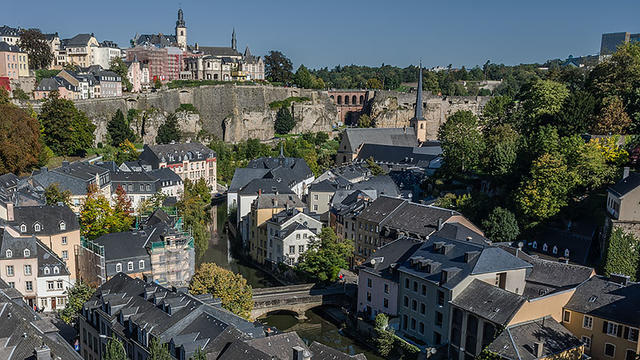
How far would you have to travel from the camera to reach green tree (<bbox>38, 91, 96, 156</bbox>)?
59.1 meters

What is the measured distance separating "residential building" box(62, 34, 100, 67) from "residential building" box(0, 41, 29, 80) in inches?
701

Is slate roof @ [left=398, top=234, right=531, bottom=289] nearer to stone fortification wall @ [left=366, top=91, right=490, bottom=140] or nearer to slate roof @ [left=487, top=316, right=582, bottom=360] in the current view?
slate roof @ [left=487, top=316, right=582, bottom=360]

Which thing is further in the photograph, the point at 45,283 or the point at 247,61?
the point at 247,61

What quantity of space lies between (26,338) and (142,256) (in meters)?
13.6

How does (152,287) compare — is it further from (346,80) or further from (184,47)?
(346,80)

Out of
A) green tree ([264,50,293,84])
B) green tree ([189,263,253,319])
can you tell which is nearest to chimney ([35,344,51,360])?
green tree ([189,263,253,319])

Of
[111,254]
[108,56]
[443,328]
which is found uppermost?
[108,56]

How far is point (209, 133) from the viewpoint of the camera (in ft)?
287

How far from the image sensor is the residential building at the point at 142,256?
33438 mm

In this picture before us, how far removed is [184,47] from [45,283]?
85361 millimetres

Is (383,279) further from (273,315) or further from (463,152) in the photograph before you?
(463,152)

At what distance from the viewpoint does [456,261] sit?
97.5 ft

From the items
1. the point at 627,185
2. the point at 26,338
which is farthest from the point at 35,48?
the point at 627,185

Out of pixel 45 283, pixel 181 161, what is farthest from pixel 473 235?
pixel 181 161
